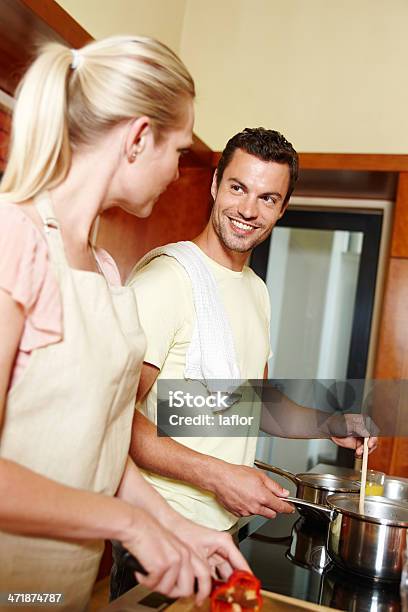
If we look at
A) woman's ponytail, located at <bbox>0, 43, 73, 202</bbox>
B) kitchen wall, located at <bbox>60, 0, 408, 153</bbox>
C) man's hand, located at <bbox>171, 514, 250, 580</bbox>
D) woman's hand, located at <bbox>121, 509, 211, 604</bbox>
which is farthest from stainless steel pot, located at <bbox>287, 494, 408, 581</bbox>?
kitchen wall, located at <bbox>60, 0, 408, 153</bbox>

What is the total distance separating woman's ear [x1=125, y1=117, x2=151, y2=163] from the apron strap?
13 centimetres

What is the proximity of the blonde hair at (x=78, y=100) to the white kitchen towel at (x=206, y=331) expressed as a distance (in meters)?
0.58

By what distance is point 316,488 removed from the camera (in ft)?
4.42

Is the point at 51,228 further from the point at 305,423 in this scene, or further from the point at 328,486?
the point at 305,423

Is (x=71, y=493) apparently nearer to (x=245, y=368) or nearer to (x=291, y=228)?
(x=245, y=368)

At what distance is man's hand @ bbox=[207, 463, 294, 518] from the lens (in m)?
1.21

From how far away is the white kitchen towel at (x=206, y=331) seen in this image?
138 centimetres

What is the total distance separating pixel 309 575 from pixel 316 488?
0.30 m

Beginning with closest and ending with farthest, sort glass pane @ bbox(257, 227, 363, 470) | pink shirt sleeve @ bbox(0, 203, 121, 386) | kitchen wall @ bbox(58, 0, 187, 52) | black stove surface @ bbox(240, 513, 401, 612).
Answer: pink shirt sleeve @ bbox(0, 203, 121, 386)
black stove surface @ bbox(240, 513, 401, 612)
kitchen wall @ bbox(58, 0, 187, 52)
glass pane @ bbox(257, 227, 363, 470)

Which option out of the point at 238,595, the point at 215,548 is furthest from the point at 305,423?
the point at 238,595

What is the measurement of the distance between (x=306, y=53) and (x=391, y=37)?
42 cm

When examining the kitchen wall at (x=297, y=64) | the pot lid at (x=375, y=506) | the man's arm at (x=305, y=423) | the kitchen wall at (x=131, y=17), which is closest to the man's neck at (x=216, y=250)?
the man's arm at (x=305, y=423)

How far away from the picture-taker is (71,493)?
705 millimetres

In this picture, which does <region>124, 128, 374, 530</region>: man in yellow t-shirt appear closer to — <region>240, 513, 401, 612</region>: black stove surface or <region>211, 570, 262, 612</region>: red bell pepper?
<region>240, 513, 401, 612</region>: black stove surface
